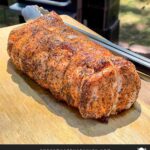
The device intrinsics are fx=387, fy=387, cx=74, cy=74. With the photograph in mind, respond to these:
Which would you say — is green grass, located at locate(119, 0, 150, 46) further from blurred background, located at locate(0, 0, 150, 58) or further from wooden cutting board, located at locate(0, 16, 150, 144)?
wooden cutting board, located at locate(0, 16, 150, 144)

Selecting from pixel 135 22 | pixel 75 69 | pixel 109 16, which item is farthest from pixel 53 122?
pixel 135 22

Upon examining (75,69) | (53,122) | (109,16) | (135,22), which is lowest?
(135,22)

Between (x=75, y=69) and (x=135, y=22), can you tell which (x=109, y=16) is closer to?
(x=135, y=22)


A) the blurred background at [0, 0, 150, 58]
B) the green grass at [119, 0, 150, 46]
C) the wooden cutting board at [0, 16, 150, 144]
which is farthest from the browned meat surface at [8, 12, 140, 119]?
the green grass at [119, 0, 150, 46]

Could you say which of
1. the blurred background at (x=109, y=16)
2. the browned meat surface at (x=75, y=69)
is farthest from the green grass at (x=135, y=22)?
the browned meat surface at (x=75, y=69)

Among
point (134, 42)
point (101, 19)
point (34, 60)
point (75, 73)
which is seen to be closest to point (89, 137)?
point (75, 73)

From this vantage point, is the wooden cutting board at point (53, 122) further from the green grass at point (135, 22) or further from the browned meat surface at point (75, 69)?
the green grass at point (135, 22)

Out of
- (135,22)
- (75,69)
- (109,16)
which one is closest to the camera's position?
(75,69)

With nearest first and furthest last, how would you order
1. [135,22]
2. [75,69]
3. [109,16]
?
[75,69] < [109,16] < [135,22]
